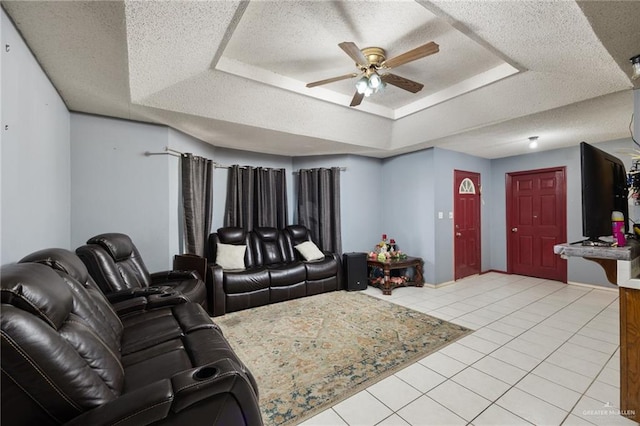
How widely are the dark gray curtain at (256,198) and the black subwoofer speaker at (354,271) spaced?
1.26m

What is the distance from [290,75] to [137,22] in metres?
1.54

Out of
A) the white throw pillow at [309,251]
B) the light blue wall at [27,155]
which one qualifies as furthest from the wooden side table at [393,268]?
the light blue wall at [27,155]

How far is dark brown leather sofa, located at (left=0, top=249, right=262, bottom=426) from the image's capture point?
833mm

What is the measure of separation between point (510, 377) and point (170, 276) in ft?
10.5

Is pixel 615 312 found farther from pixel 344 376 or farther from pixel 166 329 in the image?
pixel 166 329

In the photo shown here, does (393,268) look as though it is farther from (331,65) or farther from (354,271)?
(331,65)

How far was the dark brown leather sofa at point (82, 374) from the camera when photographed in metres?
0.83

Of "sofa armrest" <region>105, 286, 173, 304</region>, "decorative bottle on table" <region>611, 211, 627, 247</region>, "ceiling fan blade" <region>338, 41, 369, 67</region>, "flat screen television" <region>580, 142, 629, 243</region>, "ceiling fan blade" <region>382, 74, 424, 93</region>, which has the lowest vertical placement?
"sofa armrest" <region>105, 286, 173, 304</region>

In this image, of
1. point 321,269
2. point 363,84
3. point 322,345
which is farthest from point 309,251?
point 363,84

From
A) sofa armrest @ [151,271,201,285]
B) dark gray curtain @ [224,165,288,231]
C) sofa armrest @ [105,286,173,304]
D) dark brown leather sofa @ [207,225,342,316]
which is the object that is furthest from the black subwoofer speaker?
sofa armrest @ [105,286,173,304]

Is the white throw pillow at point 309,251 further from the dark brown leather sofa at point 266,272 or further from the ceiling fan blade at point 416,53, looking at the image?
the ceiling fan blade at point 416,53

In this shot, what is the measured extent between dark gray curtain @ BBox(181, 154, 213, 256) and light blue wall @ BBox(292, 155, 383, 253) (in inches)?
67.0

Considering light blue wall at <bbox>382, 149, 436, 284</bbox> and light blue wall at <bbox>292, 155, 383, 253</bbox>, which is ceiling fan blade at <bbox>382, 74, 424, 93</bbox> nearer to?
light blue wall at <bbox>382, 149, 436, 284</bbox>

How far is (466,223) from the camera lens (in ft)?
16.8
